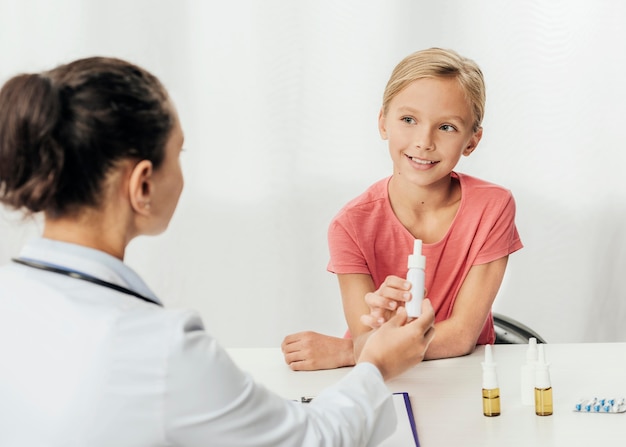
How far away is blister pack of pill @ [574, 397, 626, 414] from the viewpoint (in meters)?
1.20

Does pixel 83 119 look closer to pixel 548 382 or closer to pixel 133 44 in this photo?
pixel 548 382

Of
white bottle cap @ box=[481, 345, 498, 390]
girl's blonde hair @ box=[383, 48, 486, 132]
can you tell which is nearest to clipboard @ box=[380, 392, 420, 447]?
white bottle cap @ box=[481, 345, 498, 390]

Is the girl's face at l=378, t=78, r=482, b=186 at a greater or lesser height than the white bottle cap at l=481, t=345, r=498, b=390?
greater

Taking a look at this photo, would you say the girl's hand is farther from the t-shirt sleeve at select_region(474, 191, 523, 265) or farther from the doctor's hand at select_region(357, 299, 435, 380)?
the t-shirt sleeve at select_region(474, 191, 523, 265)

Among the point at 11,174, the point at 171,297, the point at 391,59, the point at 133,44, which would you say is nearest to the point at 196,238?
the point at 171,297

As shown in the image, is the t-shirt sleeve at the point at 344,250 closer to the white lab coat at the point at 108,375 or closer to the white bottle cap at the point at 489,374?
the white bottle cap at the point at 489,374

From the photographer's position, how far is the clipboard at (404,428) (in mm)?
1111

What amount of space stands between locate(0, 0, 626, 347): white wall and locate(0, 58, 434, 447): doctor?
1.99m

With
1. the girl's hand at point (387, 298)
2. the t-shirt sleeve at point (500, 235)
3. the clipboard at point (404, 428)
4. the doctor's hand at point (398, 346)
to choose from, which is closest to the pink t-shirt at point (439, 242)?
the t-shirt sleeve at point (500, 235)

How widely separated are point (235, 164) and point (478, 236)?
4.64ft

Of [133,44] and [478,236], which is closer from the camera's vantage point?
[478,236]

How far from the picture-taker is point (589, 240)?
286cm

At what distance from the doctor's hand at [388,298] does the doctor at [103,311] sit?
326 millimetres

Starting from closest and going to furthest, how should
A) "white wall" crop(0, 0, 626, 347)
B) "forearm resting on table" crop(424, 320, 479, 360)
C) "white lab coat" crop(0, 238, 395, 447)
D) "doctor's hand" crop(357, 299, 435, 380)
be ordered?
"white lab coat" crop(0, 238, 395, 447) < "doctor's hand" crop(357, 299, 435, 380) < "forearm resting on table" crop(424, 320, 479, 360) < "white wall" crop(0, 0, 626, 347)
